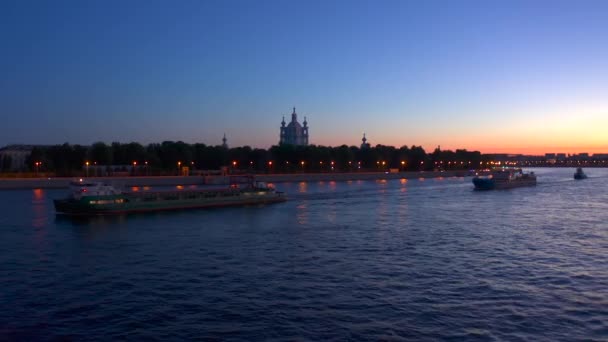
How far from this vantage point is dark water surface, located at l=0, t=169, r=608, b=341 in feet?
48.9

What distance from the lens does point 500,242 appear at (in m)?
29.8

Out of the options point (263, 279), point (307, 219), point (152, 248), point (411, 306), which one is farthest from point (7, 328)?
point (307, 219)

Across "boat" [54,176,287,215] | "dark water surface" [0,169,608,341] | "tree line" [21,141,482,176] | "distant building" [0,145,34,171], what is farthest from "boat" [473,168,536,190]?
"distant building" [0,145,34,171]

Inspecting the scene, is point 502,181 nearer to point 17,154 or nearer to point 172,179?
point 172,179

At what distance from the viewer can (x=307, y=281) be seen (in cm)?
2020

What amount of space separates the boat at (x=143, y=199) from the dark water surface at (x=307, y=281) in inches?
296

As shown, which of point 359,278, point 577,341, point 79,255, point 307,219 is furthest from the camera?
point 307,219

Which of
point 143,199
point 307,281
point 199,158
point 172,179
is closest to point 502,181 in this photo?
point 172,179

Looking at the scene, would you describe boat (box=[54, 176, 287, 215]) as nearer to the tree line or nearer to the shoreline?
the shoreline

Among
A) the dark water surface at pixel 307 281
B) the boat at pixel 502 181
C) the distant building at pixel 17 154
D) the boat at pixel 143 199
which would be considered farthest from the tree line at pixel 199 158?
the dark water surface at pixel 307 281

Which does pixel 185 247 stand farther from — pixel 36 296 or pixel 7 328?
pixel 7 328

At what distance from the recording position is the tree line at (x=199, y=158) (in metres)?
113

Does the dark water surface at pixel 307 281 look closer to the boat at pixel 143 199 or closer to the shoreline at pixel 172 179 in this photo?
the boat at pixel 143 199

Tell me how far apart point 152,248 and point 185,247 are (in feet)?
5.60
